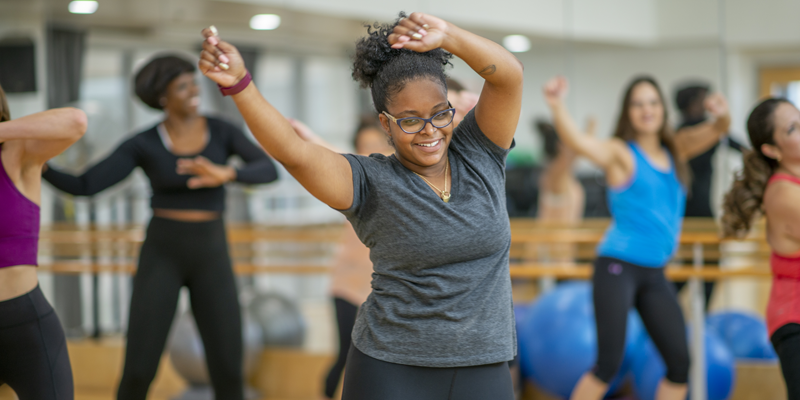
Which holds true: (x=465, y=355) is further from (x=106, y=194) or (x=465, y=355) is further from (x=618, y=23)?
(x=618, y=23)

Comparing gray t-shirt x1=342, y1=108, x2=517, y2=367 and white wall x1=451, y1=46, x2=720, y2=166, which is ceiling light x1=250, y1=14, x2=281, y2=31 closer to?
white wall x1=451, y1=46, x2=720, y2=166

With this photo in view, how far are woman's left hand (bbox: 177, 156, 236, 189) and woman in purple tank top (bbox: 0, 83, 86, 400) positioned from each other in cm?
60

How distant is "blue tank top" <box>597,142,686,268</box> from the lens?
3.07 meters

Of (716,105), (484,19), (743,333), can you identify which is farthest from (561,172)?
(716,105)

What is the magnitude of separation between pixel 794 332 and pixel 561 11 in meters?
4.44

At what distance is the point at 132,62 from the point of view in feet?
16.3

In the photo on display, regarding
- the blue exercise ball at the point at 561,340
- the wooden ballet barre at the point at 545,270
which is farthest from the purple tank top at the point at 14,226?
the blue exercise ball at the point at 561,340

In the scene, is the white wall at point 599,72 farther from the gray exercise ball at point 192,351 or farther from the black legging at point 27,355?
the black legging at point 27,355

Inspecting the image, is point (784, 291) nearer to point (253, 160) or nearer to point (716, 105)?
point (716, 105)

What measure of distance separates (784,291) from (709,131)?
148 cm

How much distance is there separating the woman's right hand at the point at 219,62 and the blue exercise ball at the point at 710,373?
2.73 meters

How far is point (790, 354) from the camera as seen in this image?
2.11m

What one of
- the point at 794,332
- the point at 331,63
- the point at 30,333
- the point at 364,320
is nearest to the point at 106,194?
the point at 331,63

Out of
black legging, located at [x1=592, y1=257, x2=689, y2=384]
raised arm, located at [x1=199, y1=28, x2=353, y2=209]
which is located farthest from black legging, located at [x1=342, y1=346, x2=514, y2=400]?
black legging, located at [x1=592, y1=257, x2=689, y2=384]
